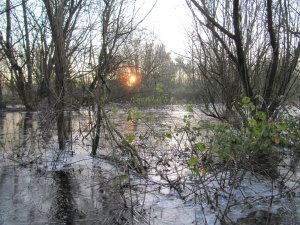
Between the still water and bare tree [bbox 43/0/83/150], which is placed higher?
bare tree [bbox 43/0/83/150]

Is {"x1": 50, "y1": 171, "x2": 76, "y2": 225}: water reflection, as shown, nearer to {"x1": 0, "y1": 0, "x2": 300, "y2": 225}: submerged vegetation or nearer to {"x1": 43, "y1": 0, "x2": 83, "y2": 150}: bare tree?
{"x1": 0, "y1": 0, "x2": 300, "y2": 225}: submerged vegetation

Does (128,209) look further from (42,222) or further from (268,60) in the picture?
(268,60)

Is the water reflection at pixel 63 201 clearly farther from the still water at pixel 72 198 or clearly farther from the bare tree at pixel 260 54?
the bare tree at pixel 260 54

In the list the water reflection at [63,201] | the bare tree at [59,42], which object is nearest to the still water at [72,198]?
the water reflection at [63,201]

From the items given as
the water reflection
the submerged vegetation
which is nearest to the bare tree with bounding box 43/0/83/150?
the submerged vegetation

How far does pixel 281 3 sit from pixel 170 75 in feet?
121

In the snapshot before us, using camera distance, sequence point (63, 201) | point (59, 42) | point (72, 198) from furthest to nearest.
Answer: point (59, 42) < point (72, 198) < point (63, 201)

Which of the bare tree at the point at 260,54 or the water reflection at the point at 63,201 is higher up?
the bare tree at the point at 260,54

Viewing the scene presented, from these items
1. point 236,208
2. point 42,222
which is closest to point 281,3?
point 236,208

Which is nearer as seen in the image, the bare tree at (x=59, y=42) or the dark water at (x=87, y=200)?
the dark water at (x=87, y=200)

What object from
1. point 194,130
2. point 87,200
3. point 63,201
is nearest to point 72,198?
point 63,201

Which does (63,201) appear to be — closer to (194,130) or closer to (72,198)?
(72,198)

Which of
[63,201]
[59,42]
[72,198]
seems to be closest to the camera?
[63,201]

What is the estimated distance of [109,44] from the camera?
6664 millimetres
